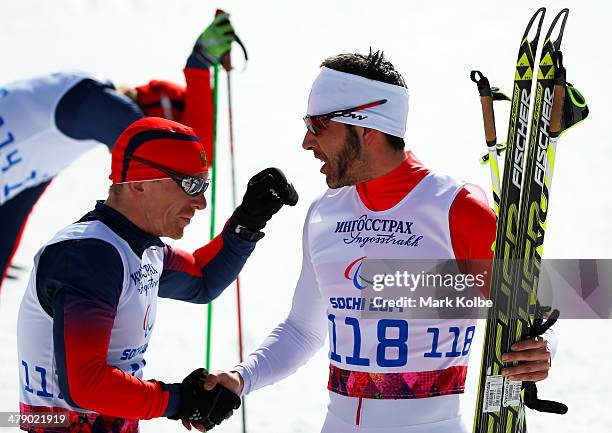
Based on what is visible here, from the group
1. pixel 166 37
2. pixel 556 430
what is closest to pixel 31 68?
pixel 166 37

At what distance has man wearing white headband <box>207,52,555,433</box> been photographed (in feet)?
9.59

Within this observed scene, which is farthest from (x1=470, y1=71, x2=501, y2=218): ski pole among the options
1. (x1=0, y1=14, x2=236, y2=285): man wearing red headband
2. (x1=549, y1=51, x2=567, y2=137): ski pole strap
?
(x1=0, y1=14, x2=236, y2=285): man wearing red headband

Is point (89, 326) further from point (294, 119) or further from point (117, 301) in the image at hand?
point (294, 119)

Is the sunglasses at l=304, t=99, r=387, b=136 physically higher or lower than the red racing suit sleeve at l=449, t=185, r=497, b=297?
higher

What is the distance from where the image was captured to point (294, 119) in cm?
1375

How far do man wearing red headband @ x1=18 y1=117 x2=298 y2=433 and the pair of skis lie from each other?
94 centimetres

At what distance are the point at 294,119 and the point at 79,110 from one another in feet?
27.7

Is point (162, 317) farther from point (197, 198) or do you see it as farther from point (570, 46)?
point (570, 46)

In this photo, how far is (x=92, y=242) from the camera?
9.55ft

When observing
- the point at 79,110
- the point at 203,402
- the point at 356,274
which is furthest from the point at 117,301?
the point at 79,110

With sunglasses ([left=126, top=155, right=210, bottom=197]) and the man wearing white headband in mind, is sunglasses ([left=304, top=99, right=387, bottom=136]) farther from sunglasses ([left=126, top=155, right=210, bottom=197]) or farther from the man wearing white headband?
sunglasses ([left=126, top=155, right=210, bottom=197])

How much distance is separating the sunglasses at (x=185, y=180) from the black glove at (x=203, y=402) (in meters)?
0.62

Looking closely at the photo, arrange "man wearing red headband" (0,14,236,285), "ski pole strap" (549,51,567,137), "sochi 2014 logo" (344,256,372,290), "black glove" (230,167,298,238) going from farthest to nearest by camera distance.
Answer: "man wearing red headband" (0,14,236,285), "black glove" (230,167,298,238), "sochi 2014 logo" (344,256,372,290), "ski pole strap" (549,51,567,137)

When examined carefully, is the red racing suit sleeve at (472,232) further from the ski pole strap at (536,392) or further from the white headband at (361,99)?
the white headband at (361,99)
